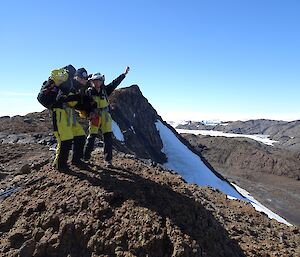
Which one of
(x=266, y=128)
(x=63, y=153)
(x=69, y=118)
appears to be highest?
(x=69, y=118)

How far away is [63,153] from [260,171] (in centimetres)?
5521

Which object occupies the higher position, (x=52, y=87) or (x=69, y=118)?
(x=52, y=87)

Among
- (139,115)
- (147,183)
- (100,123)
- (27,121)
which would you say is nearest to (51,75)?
(100,123)

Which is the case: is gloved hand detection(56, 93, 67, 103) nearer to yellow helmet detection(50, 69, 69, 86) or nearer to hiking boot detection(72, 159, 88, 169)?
yellow helmet detection(50, 69, 69, 86)

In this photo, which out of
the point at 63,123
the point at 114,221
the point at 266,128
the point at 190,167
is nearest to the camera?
the point at 114,221

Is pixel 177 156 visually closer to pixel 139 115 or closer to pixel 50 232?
pixel 139 115

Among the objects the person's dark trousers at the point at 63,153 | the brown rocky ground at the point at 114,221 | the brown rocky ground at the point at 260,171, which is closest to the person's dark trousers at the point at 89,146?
the brown rocky ground at the point at 114,221

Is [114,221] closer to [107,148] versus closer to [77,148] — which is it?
[77,148]

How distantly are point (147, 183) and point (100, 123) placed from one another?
2.15m

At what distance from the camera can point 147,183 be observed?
296 inches

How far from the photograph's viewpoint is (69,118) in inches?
324

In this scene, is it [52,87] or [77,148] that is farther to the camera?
[77,148]

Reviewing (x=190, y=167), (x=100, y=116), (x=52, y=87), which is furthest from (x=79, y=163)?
(x=190, y=167)

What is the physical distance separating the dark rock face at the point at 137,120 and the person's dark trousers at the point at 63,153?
21624 mm
